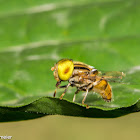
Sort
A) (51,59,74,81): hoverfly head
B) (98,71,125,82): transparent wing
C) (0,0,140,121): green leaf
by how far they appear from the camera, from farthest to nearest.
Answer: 1. (51,59,74,81): hoverfly head
2. (98,71,125,82): transparent wing
3. (0,0,140,121): green leaf

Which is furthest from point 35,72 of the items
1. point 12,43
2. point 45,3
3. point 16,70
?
point 45,3

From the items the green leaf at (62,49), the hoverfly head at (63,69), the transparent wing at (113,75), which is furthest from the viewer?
the hoverfly head at (63,69)

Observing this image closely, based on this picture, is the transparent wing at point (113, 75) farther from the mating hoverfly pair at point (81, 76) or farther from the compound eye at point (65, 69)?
the compound eye at point (65, 69)

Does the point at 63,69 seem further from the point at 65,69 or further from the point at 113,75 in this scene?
the point at 113,75

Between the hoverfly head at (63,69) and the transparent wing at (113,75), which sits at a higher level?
the hoverfly head at (63,69)

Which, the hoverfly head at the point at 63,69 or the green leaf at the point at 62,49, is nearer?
the green leaf at the point at 62,49

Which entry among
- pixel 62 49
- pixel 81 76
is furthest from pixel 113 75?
pixel 62 49

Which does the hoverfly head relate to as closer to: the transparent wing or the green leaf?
the green leaf

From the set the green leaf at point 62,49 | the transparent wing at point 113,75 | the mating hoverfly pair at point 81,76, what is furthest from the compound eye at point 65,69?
the transparent wing at point 113,75

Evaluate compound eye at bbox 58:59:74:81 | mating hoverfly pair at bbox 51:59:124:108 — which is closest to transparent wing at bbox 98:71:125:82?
mating hoverfly pair at bbox 51:59:124:108
